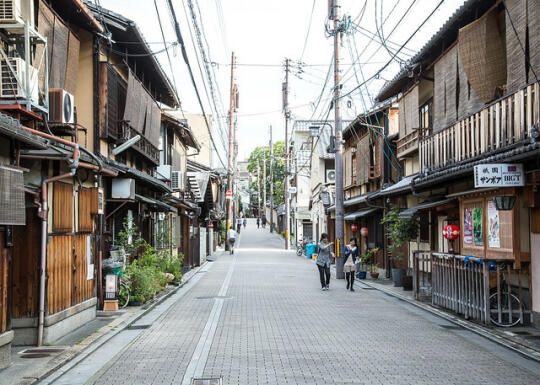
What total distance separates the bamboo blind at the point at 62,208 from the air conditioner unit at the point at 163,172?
10801 mm

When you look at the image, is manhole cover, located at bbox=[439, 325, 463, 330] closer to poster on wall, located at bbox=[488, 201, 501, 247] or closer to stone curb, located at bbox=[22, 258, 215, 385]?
poster on wall, located at bbox=[488, 201, 501, 247]

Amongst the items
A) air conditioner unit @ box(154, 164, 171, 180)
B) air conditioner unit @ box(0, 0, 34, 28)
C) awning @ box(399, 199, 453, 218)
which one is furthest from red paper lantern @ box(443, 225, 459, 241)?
air conditioner unit @ box(154, 164, 171, 180)

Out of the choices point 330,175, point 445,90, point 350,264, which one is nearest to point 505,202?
point 445,90

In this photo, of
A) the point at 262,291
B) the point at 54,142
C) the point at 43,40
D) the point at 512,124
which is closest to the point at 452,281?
the point at 512,124

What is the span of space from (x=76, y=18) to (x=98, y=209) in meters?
4.25

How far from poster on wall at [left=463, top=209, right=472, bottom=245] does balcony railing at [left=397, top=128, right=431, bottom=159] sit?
4.57 metres

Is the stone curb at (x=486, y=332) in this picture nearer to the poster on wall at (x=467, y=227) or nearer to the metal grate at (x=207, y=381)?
the poster on wall at (x=467, y=227)

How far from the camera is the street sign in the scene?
10648mm

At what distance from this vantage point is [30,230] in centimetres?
984

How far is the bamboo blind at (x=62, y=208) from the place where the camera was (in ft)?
34.6

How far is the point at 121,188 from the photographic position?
14.8 metres

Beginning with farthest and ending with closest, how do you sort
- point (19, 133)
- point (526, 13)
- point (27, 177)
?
point (526, 13), point (27, 177), point (19, 133)

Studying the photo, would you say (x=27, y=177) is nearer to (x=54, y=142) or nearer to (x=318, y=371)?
(x=54, y=142)

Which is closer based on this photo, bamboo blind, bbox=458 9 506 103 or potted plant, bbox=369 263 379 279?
bamboo blind, bbox=458 9 506 103
